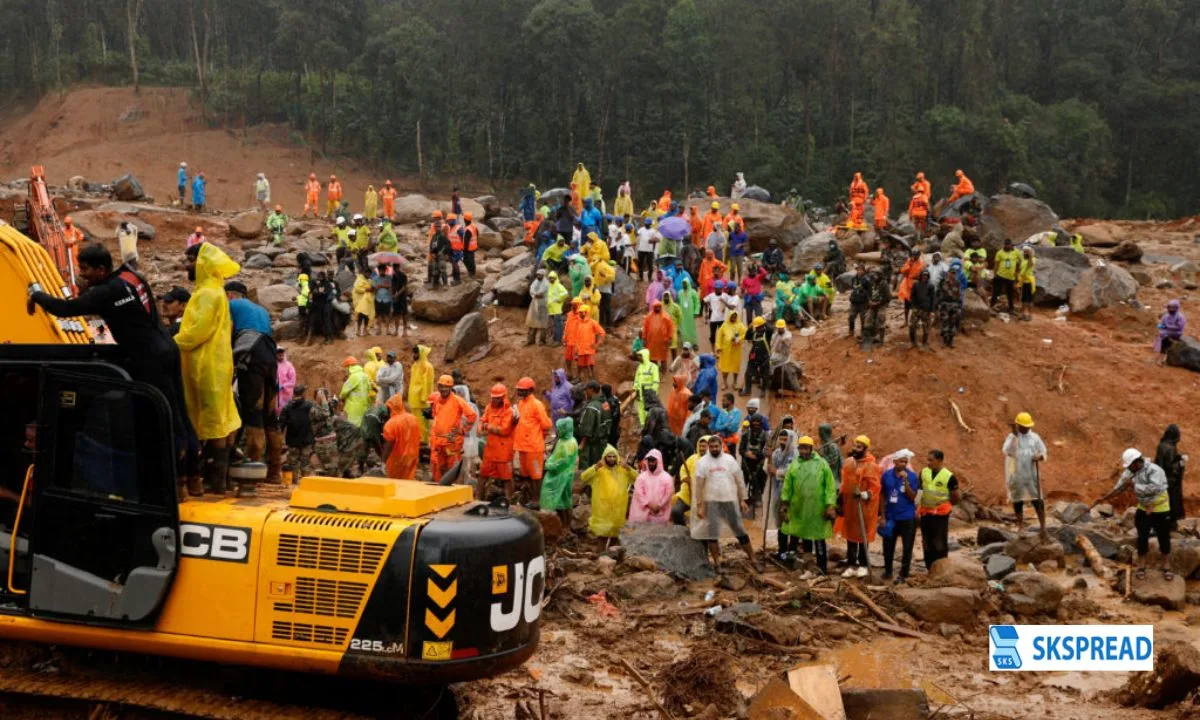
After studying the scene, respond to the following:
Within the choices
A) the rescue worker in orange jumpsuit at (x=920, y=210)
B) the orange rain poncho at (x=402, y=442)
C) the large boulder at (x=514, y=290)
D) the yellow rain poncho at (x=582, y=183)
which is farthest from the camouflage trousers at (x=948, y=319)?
the yellow rain poncho at (x=582, y=183)

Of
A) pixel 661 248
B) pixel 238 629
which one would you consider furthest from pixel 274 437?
pixel 661 248

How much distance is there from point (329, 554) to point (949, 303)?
50.1ft

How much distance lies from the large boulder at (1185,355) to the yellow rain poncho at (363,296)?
13612 millimetres

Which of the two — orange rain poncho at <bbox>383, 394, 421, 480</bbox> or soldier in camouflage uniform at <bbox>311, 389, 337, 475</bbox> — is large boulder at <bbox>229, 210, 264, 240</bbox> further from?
orange rain poncho at <bbox>383, 394, 421, 480</bbox>

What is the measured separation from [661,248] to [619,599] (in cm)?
1372

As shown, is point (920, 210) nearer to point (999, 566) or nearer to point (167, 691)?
point (999, 566)

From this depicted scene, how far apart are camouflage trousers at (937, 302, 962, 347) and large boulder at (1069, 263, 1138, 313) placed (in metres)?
4.24

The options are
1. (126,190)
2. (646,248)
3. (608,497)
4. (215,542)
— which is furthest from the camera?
(126,190)

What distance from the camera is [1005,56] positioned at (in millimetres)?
51906

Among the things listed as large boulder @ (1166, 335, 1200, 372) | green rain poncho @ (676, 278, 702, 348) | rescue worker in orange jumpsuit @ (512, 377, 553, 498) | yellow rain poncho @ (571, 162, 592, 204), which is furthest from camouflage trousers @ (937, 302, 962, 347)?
yellow rain poncho @ (571, 162, 592, 204)

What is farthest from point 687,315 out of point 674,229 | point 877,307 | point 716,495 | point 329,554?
point 329,554

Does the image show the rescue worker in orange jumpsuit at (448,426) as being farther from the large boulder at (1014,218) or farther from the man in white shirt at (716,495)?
the large boulder at (1014,218)

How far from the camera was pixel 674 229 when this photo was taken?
23656 millimetres

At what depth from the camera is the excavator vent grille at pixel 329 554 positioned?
22.2 ft
